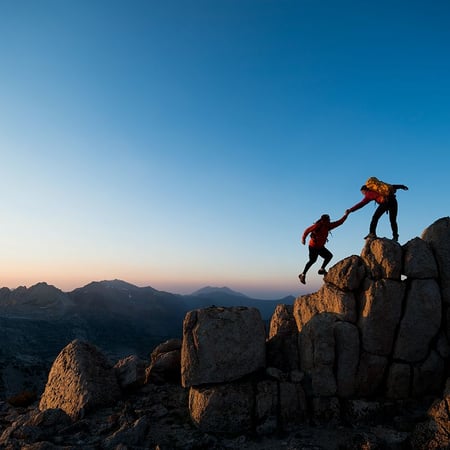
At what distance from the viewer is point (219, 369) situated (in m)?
18.0

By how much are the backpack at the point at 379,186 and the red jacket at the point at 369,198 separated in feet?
0.61

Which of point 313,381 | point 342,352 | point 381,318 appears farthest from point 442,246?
point 313,381

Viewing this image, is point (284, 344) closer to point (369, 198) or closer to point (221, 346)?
point (221, 346)

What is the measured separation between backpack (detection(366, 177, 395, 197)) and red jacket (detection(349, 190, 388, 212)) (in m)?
0.19

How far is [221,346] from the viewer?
18234 mm

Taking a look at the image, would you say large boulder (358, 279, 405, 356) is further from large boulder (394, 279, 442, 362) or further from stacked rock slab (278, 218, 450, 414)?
large boulder (394, 279, 442, 362)

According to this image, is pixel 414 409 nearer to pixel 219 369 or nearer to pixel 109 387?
pixel 219 369

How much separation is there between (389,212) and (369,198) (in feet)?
4.55

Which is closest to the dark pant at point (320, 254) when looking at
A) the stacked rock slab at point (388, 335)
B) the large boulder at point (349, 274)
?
the large boulder at point (349, 274)

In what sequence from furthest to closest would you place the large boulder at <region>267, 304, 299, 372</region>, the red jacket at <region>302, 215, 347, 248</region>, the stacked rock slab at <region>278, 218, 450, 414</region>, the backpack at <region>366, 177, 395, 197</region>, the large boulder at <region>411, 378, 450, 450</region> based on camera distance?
the red jacket at <region>302, 215, 347, 248</region> → the backpack at <region>366, 177, 395, 197</region> → the large boulder at <region>267, 304, 299, 372</region> → the stacked rock slab at <region>278, 218, 450, 414</region> → the large boulder at <region>411, 378, 450, 450</region>

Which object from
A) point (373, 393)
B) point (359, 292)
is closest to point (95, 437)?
point (373, 393)

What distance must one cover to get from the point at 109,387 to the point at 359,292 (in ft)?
51.6

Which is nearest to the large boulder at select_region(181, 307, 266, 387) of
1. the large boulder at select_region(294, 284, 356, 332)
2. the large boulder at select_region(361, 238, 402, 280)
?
the large boulder at select_region(294, 284, 356, 332)

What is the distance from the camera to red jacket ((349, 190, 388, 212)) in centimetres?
2020
